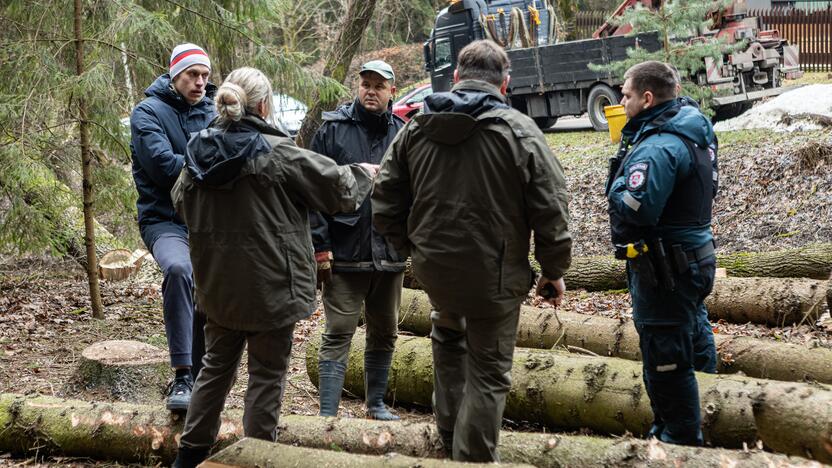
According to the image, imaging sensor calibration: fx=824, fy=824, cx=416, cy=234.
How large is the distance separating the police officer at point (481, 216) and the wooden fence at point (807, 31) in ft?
75.7

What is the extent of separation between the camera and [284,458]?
3.76m

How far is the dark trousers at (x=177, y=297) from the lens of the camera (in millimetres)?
4562

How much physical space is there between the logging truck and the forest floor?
2692 mm

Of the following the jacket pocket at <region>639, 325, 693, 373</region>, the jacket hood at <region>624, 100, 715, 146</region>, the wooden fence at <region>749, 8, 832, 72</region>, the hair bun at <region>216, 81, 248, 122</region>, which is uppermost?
the wooden fence at <region>749, 8, 832, 72</region>

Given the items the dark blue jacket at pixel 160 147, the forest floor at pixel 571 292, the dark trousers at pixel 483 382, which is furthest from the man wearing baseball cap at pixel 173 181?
the dark trousers at pixel 483 382

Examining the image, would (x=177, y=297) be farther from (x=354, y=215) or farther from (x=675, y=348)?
(x=675, y=348)

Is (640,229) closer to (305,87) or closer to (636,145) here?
(636,145)

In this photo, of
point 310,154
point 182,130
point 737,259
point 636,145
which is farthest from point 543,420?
point 737,259

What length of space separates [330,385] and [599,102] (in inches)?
596

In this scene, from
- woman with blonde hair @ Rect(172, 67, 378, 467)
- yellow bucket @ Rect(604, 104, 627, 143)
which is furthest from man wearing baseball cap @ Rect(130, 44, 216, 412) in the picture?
yellow bucket @ Rect(604, 104, 627, 143)

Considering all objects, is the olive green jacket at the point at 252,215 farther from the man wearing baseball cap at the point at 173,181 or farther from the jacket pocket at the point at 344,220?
the jacket pocket at the point at 344,220

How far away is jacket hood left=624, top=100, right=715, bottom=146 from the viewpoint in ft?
14.8

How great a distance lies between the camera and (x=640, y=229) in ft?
15.0

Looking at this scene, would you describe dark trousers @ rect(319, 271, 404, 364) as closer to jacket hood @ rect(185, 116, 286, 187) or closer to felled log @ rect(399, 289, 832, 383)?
jacket hood @ rect(185, 116, 286, 187)
